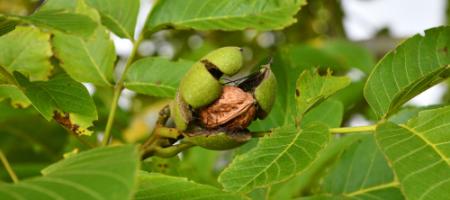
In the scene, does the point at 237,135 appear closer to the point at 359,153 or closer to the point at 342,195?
the point at 342,195

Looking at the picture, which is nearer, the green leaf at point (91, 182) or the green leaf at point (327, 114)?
the green leaf at point (91, 182)

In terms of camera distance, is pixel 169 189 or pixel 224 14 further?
pixel 224 14

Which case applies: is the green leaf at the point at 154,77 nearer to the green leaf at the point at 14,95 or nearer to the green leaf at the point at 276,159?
the green leaf at the point at 14,95

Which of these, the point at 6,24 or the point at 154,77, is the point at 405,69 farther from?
the point at 6,24

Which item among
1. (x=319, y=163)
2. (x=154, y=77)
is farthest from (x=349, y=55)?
(x=154, y=77)

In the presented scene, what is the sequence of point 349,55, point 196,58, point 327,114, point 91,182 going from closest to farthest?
point 91,182 → point 327,114 → point 349,55 → point 196,58

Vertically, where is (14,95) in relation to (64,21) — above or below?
below

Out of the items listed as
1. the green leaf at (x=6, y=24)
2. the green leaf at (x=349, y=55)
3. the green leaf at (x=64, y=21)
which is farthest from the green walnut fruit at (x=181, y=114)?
the green leaf at (x=349, y=55)
